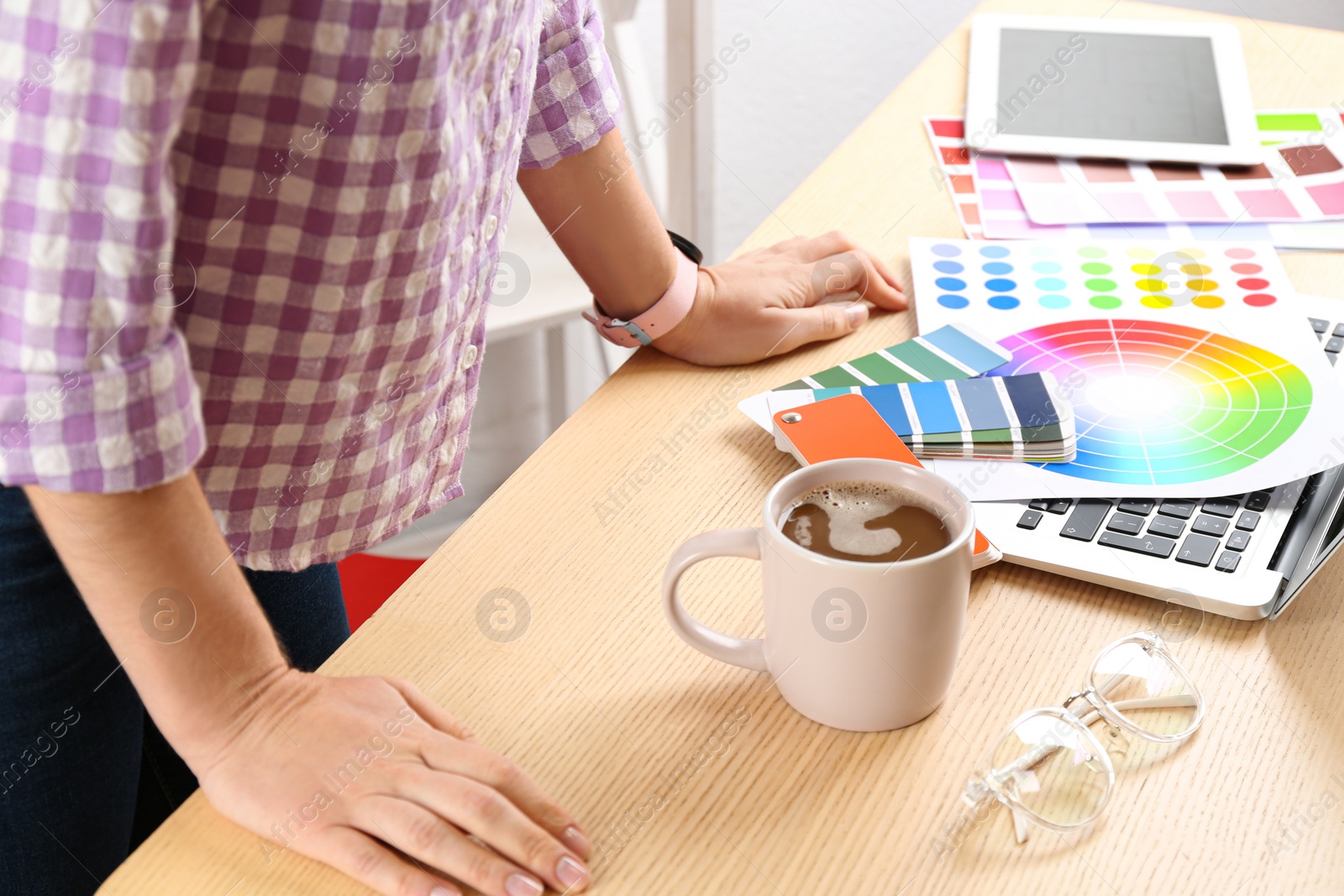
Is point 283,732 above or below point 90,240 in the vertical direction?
below

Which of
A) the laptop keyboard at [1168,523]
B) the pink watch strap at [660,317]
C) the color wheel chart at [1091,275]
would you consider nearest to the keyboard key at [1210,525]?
the laptop keyboard at [1168,523]

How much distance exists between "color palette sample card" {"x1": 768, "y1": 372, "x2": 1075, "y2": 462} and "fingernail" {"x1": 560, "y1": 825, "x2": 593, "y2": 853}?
0.97 ft

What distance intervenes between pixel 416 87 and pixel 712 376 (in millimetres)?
315

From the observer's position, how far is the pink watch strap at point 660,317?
2.47 ft

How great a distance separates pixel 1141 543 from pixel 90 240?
0.49m

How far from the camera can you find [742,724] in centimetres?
51

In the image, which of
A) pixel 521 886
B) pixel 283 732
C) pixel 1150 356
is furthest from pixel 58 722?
pixel 1150 356

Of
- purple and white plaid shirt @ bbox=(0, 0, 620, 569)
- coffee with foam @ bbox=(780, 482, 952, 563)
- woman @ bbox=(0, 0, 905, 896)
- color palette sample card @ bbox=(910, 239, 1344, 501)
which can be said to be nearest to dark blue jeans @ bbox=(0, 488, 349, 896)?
woman @ bbox=(0, 0, 905, 896)

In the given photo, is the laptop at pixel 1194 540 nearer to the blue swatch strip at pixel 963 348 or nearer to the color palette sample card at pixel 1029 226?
the blue swatch strip at pixel 963 348

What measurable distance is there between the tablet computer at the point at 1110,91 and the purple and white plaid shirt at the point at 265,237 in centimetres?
47

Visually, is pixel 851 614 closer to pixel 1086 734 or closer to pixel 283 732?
pixel 1086 734

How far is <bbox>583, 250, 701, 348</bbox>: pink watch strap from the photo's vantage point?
751 millimetres

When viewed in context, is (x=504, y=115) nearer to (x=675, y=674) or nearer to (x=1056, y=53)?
(x=675, y=674)

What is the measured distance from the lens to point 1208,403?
67cm
